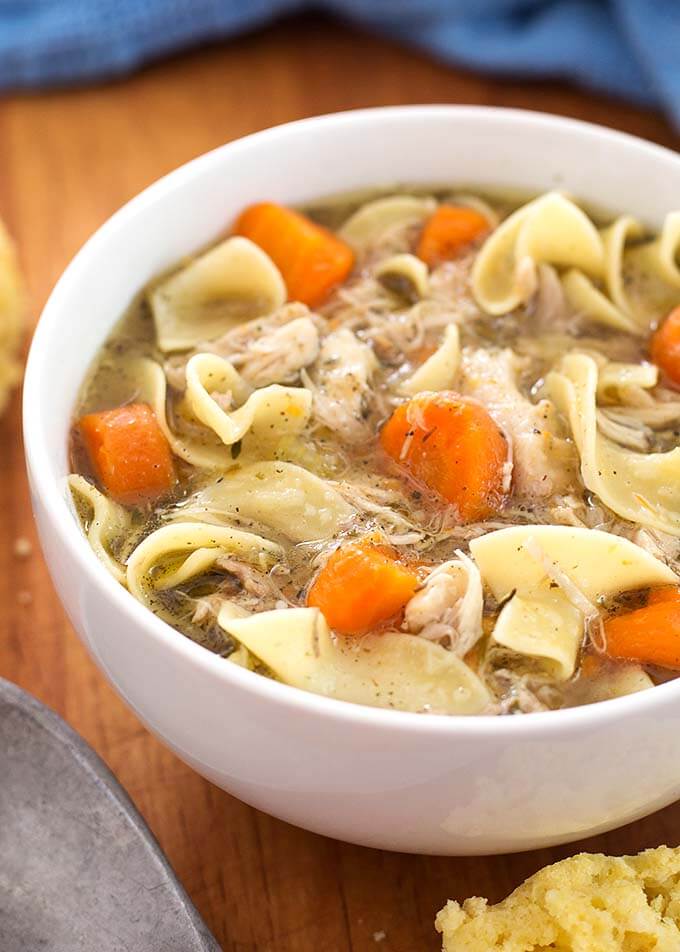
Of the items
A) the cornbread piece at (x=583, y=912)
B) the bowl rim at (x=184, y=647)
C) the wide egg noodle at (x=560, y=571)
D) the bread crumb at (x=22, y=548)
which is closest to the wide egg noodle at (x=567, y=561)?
the wide egg noodle at (x=560, y=571)

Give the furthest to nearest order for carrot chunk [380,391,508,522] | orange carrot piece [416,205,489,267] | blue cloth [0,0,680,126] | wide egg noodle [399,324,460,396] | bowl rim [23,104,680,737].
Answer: blue cloth [0,0,680,126]
orange carrot piece [416,205,489,267]
wide egg noodle [399,324,460,396]
carrot chunk [380,391,508,522]
bowl rim [23,104,680,737]

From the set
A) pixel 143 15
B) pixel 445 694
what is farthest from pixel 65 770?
pixel 143 15

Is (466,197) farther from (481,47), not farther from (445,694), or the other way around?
(445,694)

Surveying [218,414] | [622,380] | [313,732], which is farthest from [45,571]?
[622,380]

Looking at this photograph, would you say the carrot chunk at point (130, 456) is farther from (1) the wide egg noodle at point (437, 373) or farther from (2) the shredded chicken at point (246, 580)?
(1) the wide egg noodle at point (437, 373)

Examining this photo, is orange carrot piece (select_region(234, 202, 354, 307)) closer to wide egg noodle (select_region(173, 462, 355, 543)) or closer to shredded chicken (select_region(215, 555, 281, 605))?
wide egg noodle (select_region(173, 462, 355, 543))

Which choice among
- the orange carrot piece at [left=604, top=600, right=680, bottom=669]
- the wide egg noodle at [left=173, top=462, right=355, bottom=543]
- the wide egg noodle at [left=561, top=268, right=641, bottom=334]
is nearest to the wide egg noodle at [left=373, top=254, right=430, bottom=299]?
the wide egg noodle at [left=561, top=268, right=641, bottom=334]
